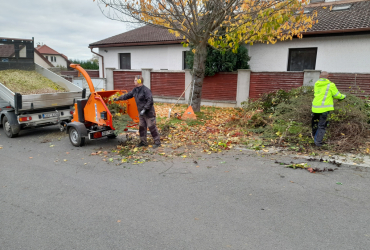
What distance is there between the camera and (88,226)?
322 cm

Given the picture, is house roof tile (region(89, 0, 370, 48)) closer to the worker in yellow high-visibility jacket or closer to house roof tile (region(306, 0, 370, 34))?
house roof tile (region(306, 0, 370, 34))

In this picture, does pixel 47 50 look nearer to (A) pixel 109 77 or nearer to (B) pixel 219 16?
(A) pixel 109 77

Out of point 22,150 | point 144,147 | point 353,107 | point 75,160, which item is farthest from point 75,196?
point 353,107

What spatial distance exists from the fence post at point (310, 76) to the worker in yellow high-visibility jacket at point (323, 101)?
548cm

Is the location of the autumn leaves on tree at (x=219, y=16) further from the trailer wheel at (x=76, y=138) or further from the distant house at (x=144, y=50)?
the distant house at (x=144, y=50)

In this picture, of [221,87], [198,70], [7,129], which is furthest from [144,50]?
[7,129]

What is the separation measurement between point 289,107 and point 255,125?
112 cm

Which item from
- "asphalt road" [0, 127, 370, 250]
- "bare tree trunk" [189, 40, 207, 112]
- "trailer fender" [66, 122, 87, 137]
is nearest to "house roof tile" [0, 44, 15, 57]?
"trailer fender" [66, 122, 87, 137]

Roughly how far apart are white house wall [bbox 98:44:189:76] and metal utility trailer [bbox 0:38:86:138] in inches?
396

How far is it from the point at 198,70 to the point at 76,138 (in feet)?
17.6

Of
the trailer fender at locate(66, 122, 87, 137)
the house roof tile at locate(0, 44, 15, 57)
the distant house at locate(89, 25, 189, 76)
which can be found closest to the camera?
the trailer fender at locate(66, 122, 87, 137)

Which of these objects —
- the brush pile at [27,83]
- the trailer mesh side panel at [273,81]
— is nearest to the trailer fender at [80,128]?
the brush pile at [27,83]

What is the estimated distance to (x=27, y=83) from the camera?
8.29 m

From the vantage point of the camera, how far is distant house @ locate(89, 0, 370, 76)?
41.8ft
